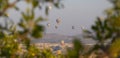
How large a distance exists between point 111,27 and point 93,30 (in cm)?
27

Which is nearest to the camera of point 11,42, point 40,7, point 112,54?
point 112,54

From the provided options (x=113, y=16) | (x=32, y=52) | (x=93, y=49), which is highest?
(x=113, y=16)

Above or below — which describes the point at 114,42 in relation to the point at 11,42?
above

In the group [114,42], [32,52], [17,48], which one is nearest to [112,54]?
[114,42]

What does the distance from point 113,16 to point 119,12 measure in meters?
0.19

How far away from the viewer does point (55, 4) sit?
4328 millimetres

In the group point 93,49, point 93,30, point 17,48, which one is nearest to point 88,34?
point 93,30

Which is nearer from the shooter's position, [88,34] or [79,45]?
[79,45]

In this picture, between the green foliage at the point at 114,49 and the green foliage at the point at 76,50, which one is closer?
the green foliage at the point at 114,49

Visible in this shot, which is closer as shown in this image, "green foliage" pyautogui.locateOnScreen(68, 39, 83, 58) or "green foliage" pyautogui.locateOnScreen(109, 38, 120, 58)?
"green foliage" pyautogui.locateOnScreen(109, 38, 120, 58)

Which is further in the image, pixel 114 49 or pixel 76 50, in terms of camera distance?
pixel 76 50

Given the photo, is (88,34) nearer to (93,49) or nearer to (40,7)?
(93,49)

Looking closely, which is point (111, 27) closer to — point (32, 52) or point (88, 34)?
point (88, 34)

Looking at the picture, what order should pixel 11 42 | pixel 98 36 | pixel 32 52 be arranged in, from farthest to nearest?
pixel 32 52
pixel 11 42
pixel 98 36
